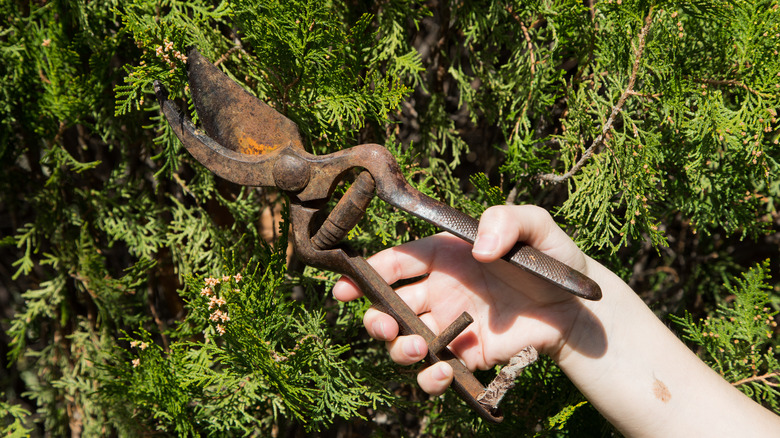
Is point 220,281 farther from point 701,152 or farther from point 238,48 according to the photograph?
point 701,152

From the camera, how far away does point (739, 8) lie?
162cm

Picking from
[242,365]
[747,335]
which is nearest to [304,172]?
[242,365]

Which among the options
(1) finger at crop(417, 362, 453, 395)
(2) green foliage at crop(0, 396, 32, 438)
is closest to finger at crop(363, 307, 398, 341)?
(1) finger at crop(417, 362, 453, 395)

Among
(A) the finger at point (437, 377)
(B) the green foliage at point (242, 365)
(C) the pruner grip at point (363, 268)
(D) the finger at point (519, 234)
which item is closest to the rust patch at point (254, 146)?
(C) the pruner grip at point (363, 268)

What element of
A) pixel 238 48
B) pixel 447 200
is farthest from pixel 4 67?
pixel 447 200

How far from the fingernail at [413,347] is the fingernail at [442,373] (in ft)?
0.20

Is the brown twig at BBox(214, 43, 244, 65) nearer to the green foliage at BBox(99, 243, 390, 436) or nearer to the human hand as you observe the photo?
the green foliage at BBox(99, 243, 390, 436)

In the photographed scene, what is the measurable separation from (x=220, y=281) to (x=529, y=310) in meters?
0.95

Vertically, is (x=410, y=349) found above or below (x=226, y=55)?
below

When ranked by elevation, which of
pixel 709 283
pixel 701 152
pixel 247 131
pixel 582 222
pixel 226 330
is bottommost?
pixel 709 283

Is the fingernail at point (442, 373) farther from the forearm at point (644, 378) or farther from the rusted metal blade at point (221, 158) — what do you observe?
the rusted metal blade at point (221, 158)

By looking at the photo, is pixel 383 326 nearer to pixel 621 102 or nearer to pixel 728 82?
pixel 621 102

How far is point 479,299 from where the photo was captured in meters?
1.87

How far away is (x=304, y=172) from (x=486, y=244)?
0.51 meters
